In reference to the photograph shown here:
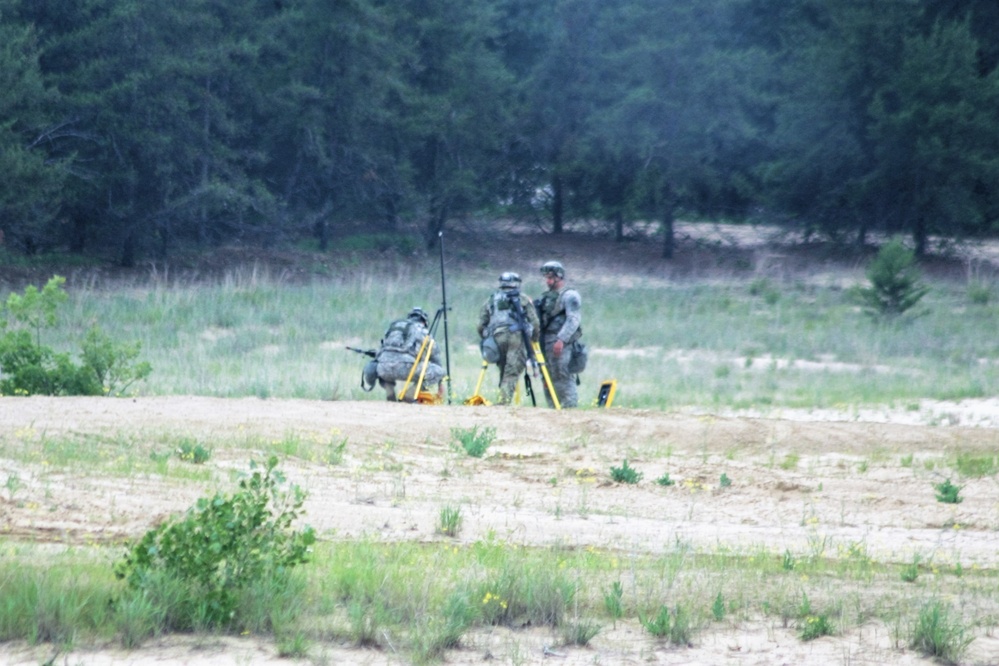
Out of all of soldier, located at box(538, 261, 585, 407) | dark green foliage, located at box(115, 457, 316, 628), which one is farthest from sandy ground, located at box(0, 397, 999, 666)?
soldier, located at box(538, 261, 585, 407)

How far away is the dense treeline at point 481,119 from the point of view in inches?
1276

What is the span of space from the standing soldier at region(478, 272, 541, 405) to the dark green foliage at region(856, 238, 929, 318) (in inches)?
587

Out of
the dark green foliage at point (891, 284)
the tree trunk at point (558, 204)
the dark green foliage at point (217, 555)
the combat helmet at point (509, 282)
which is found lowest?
the dark green foliage at point (217, 555)

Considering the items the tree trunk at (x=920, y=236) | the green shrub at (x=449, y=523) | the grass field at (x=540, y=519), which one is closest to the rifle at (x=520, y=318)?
the grass field at (x=540, y=519)

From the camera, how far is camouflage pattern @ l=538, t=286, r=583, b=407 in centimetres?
1431

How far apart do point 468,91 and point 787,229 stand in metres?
11.6

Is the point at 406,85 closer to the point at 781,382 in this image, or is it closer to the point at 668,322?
the point at 668,322

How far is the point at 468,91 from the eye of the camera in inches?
1619

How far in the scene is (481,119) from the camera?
41500 millimetres

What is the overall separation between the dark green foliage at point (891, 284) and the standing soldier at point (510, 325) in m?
14.9

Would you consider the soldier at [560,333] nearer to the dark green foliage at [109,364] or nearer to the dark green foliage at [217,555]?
the dark green foliage at [109,364]

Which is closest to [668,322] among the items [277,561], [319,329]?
[319,329]

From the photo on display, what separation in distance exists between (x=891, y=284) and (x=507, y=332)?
15.6 metres

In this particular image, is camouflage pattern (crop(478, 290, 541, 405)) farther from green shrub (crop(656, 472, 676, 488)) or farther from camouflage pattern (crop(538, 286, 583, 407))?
green shrub (crop(656, 472, 676, 488))
